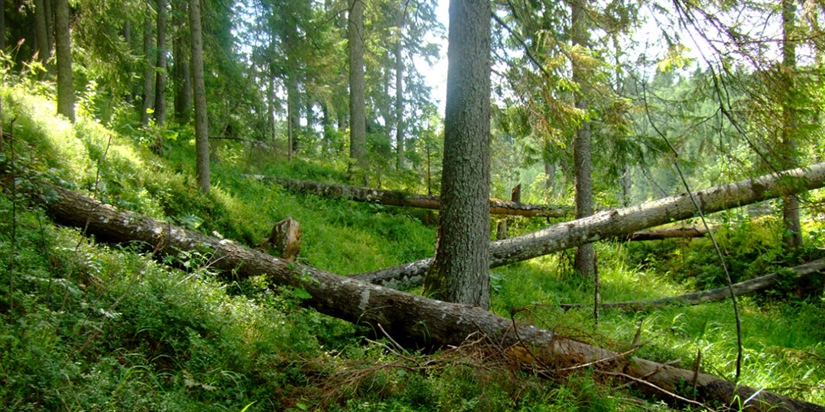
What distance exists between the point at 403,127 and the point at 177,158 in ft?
60.5

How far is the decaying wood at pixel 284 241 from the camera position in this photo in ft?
26.8

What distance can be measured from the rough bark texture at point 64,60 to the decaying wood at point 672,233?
12.3 m

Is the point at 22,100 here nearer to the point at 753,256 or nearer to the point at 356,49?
the point at 356,49

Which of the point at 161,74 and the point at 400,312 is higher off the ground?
the point at 161,74

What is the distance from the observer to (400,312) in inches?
222

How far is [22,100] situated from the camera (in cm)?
843

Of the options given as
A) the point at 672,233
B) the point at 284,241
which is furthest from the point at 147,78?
the point at 672,233

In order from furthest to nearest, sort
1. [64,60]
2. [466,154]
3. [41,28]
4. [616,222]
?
[41,28], [616,222], [64,60], [466,154]

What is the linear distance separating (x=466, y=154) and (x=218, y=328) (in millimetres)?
3322

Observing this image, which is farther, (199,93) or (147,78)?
(147,78)

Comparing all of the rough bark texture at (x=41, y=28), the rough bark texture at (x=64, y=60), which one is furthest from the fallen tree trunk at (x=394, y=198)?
the rough bark texture at (x=41, y=28)

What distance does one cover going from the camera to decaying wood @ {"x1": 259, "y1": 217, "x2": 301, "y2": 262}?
26.8 feet

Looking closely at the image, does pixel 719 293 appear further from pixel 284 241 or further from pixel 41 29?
pixel 41 29

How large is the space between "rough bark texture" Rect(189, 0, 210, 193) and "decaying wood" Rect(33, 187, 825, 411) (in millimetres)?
2854
